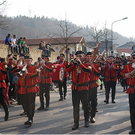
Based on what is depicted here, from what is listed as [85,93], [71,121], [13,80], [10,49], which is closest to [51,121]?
[71,121]

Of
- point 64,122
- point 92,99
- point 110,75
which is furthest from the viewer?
point 110,75

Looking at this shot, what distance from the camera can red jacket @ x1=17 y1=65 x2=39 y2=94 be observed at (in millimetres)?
7340

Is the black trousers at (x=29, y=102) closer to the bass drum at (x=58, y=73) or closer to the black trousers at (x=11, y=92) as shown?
the black trousers at (x=11, y=92)

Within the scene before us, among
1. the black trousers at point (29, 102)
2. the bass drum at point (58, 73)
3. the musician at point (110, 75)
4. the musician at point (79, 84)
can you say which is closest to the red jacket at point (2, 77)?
the black trousers at point (29, 102)

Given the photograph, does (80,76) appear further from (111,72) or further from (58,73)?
(58,73)

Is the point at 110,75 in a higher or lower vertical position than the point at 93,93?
higher

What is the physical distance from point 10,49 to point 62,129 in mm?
11127

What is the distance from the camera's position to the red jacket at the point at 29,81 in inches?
289

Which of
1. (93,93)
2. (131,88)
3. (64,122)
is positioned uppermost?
(131,88)

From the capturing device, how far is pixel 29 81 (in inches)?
293

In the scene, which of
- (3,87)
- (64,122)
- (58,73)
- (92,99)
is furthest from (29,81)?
(58,73)

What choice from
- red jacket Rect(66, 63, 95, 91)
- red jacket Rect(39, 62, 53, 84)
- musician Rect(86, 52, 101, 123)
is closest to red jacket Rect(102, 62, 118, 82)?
red jacket Rect(39, 62, 53, 84)

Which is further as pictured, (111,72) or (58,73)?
(58,73)

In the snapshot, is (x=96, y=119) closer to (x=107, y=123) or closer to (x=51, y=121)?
(x=107, y=123)
